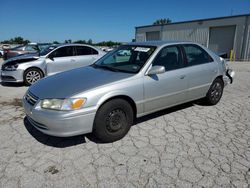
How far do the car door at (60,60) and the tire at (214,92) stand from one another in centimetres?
464

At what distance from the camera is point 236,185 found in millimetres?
2279

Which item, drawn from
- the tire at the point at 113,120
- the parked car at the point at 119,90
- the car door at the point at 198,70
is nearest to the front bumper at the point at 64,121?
the parked car at the point at 119,90

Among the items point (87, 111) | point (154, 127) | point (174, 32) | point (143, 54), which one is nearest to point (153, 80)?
point (143, 54)

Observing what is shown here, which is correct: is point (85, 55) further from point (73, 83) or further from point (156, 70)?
point (156, 70)

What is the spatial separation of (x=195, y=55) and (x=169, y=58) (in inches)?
33.8

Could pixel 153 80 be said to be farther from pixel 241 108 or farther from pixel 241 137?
pixel 241 108

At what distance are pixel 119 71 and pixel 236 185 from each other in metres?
2.27

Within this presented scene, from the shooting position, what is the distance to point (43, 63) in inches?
271

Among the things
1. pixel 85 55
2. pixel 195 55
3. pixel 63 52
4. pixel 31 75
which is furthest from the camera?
pixel 85 55

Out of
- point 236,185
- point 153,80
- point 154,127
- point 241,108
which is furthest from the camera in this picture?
point 241,108

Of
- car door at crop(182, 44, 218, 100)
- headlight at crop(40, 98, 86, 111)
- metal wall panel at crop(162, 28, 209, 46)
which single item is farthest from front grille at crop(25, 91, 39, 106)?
metal wall panel at crop(162, 28, 209, 46)

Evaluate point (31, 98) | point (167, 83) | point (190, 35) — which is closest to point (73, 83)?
point (31, 98)

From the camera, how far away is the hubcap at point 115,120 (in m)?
3.05

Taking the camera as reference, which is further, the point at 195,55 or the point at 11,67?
the point at 11,67
